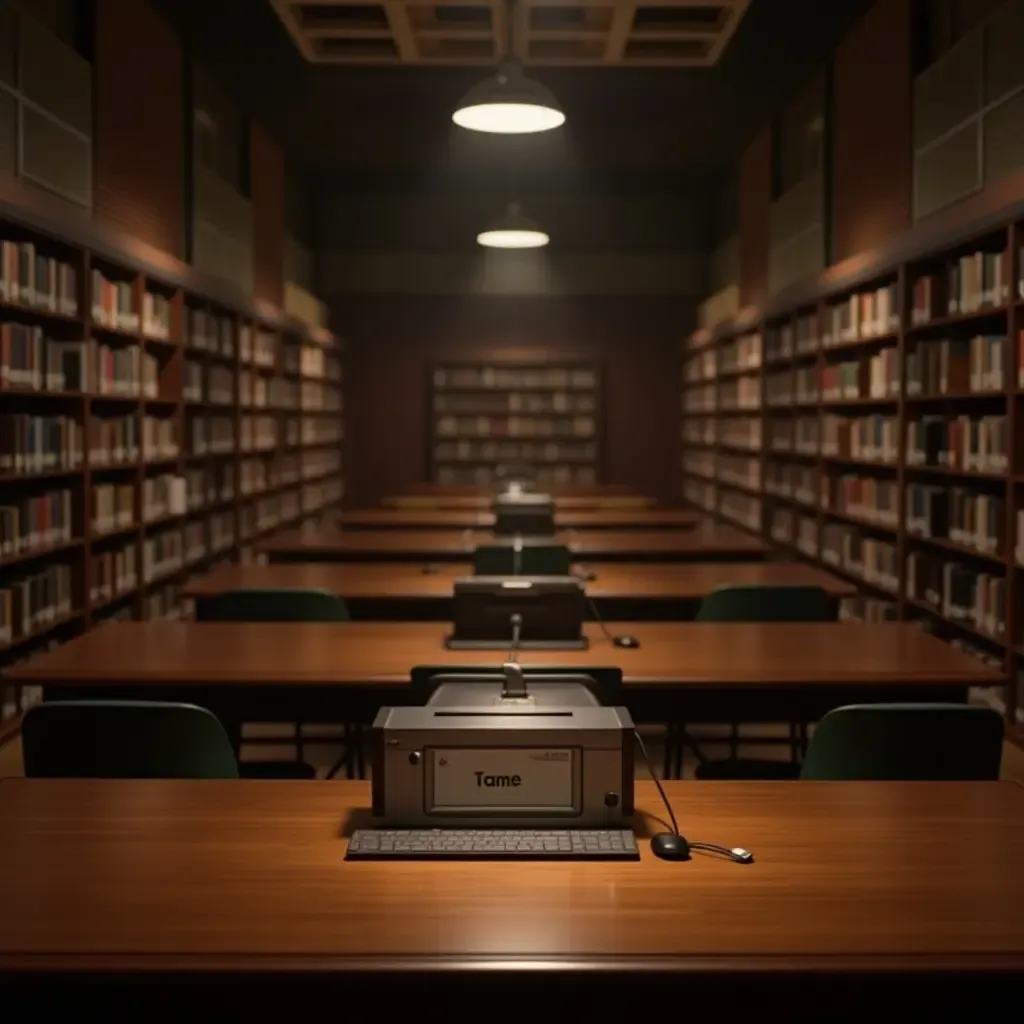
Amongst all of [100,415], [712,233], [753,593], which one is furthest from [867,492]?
[712,233]

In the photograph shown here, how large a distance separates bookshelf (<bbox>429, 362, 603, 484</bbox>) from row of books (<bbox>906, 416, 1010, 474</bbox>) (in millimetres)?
Result: 8388

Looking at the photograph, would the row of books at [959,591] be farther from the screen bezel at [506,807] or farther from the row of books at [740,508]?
the screen bezel at [506,807]

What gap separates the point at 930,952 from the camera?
5.45 ft

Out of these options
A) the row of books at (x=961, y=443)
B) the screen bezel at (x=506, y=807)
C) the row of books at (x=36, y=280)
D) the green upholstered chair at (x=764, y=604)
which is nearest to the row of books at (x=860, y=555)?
the row of books at (x=961, y=443)

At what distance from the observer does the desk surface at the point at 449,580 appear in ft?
16.8

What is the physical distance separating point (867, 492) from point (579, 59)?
3046 millimetres

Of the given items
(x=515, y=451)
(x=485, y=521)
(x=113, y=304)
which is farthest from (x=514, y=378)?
(x=113, y=304)

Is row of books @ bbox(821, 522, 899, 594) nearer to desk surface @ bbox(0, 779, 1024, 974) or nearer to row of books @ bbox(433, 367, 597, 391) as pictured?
desk surface @ bbox(0, 779, 1024, 974)

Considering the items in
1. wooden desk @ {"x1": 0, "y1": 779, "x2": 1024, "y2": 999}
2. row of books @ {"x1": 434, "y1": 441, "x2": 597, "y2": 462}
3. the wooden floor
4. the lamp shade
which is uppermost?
the lamp shade

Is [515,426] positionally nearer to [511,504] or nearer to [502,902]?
[511,504]

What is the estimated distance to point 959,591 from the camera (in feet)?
21.1

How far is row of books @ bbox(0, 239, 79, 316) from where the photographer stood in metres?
5.65

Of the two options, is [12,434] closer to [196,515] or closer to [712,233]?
[196,515]

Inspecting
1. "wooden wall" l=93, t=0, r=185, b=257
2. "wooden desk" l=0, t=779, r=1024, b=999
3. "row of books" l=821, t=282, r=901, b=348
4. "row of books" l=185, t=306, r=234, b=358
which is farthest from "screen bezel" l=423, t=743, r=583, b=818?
"row of books" l=185, t=306, r=234, b=358
